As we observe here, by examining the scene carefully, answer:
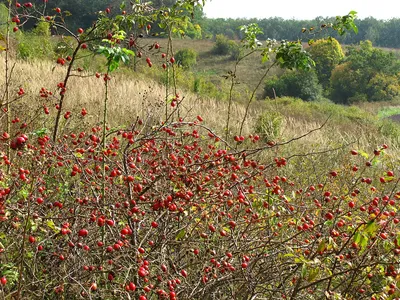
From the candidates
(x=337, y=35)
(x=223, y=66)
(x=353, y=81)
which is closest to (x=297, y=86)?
(x=353, y=81)

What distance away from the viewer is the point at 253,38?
4.48 metres

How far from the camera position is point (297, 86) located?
105ft

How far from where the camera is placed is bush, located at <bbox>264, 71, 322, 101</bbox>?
3138 cm

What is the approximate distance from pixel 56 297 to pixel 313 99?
3086 cm

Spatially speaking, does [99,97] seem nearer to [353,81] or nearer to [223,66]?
[353,81]

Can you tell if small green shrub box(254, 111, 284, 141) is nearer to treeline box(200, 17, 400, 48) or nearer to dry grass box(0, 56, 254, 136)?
dry grass box(0, 56, 254, 136)

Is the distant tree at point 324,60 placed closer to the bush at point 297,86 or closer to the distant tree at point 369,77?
the distant tree at point 369,77

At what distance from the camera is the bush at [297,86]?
103ft

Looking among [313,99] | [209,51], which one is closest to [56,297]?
[313,99]

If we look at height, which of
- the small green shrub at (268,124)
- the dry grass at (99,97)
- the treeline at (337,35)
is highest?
the treeline at (337,35)

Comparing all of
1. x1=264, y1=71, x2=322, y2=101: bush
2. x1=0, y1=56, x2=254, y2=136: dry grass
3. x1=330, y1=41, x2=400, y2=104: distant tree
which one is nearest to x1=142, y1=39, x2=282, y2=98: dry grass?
x1=264, y1=71, x2=322, y2=101: bush

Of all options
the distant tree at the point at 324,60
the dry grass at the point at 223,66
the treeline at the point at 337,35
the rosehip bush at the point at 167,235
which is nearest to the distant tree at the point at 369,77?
the distant tree at the point at 324,60

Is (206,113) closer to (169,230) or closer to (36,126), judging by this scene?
(36,126)

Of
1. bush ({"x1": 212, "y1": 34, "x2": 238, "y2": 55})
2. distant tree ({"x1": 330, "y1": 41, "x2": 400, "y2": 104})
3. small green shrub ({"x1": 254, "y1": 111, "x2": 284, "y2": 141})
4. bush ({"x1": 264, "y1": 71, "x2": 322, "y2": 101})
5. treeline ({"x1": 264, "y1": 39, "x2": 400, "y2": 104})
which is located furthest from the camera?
bush ({"x1": 212, "y1": 34, "x2": 238, "y2": 55})
